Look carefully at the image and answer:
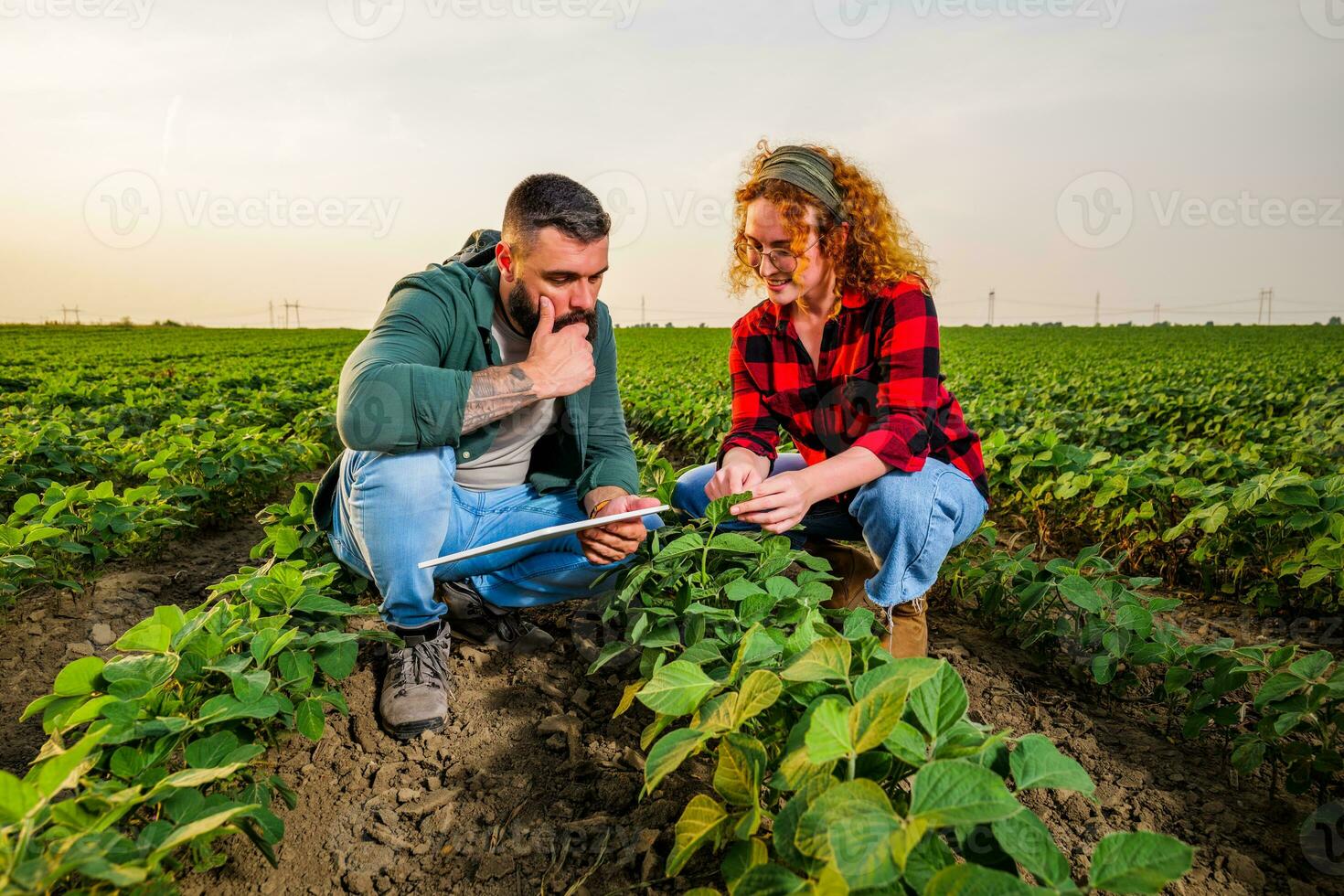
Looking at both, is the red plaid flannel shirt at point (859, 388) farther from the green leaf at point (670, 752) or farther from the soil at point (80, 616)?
the soil at point (80, 616)

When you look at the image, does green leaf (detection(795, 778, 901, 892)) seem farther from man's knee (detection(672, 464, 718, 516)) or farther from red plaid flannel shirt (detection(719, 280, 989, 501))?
man's knee (detection(672, 464, 718, 516))

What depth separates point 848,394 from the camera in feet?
7.34

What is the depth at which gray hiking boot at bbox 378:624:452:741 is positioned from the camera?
1.87 metres

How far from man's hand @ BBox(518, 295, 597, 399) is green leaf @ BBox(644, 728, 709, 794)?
1.17 meters

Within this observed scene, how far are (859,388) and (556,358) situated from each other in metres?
0.88

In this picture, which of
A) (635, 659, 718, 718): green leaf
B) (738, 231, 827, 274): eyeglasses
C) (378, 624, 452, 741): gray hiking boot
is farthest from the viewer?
(738, 231, 827, 274): eyeglasses

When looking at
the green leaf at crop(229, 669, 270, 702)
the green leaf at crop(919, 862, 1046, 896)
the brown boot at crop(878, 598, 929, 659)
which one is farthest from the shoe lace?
the green leaf at crop(919, 862, 1046, 896)

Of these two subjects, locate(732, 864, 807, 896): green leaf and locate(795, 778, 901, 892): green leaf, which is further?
locate(732, 864, 807, 896): green leaf

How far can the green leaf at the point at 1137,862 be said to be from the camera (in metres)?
0.82

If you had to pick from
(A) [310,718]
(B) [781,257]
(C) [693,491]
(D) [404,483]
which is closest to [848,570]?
(C) [693,491]

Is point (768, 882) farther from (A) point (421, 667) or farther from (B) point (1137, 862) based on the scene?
(A) point (421, 667)

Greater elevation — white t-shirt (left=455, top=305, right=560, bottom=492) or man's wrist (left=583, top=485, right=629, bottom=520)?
white t-shirt (left=455, top=305, right=560, bottom=492)

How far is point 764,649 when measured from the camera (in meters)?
1.25

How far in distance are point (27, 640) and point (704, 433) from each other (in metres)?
3.43
